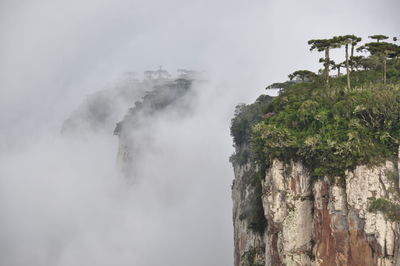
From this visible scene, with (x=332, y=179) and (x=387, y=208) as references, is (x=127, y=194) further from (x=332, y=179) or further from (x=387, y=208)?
(x=387, y=208)

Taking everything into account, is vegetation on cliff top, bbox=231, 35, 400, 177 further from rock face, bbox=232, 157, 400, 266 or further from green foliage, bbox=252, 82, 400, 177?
rock face, bbox=232, 157, 400, 266

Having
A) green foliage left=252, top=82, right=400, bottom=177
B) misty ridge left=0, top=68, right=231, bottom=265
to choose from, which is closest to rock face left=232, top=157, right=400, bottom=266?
green foliage left=252, top=82, right=400, bottom=177

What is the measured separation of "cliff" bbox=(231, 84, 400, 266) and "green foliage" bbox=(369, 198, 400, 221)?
0.19 feet

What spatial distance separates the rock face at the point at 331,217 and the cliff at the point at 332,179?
60mm

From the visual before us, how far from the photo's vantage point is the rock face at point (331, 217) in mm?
30906

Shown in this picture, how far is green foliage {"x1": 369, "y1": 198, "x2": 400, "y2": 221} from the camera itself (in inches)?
1209

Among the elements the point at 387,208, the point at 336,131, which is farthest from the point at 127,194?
the point at 387,208

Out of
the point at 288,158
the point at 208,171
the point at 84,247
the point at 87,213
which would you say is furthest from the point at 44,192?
the point at 288,158

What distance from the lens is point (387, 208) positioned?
101ft

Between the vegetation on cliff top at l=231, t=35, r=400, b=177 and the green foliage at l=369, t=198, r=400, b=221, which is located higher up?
the vegetation on cliff top at l=231, t=35, r=400, b=177

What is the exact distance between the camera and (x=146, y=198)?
400ft

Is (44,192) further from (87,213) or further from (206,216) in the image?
(206,216)

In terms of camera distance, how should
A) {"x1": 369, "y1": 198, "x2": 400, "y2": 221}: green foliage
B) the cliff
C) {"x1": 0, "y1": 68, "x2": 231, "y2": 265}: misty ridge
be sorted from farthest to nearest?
{"x1": 0, "y1": 68, "x2": 231, "y2": 265}: misty ridge → the cliff → {"x1": 369, "y1": 198, "x2": 400, "y2": 221}: green foliage

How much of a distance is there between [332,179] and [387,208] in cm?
380
